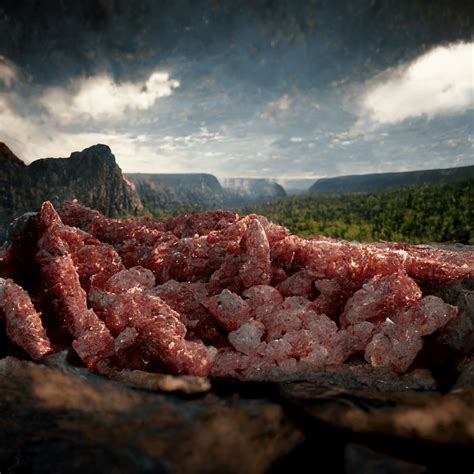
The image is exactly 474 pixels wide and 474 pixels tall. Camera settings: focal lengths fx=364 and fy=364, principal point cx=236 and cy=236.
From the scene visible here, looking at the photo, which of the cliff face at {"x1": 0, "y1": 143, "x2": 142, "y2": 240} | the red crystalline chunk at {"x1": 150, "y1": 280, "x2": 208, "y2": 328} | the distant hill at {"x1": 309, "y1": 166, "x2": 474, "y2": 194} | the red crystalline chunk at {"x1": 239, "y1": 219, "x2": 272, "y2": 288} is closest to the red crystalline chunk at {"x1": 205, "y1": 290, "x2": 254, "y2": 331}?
the red crystalline chunk at {"x1": 150, "y1": 280, "x2": 208, "y2": 328}

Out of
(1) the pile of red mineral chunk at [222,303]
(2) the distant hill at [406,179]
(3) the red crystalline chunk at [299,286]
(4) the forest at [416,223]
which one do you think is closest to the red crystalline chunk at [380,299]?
(1) the pile of red mineral chunk at [222,303]

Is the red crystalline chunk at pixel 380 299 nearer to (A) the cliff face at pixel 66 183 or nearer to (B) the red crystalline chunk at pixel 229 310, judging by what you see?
(B) the red crystalline chunk at pixel 229 310

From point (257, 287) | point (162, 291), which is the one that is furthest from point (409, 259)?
point (162, 291)

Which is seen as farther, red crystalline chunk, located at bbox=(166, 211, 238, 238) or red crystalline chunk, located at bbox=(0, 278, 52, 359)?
red crystalline chunk, located at bbox=(166, 211, 238, 238)

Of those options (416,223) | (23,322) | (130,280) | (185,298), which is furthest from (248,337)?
(416,223)

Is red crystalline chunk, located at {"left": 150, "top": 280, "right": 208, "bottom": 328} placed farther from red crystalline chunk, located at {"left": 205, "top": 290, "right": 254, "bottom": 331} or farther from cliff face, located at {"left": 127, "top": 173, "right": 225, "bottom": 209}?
cliff face, located at {"left": 127, "top": 173, "right": 225, "bottom": 209}

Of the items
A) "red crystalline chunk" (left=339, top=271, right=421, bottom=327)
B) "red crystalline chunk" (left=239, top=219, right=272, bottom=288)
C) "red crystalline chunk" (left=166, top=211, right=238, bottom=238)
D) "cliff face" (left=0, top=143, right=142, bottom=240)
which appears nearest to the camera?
"red crystalline chunk" (left=339, top=271, right=421, bottom=327)
